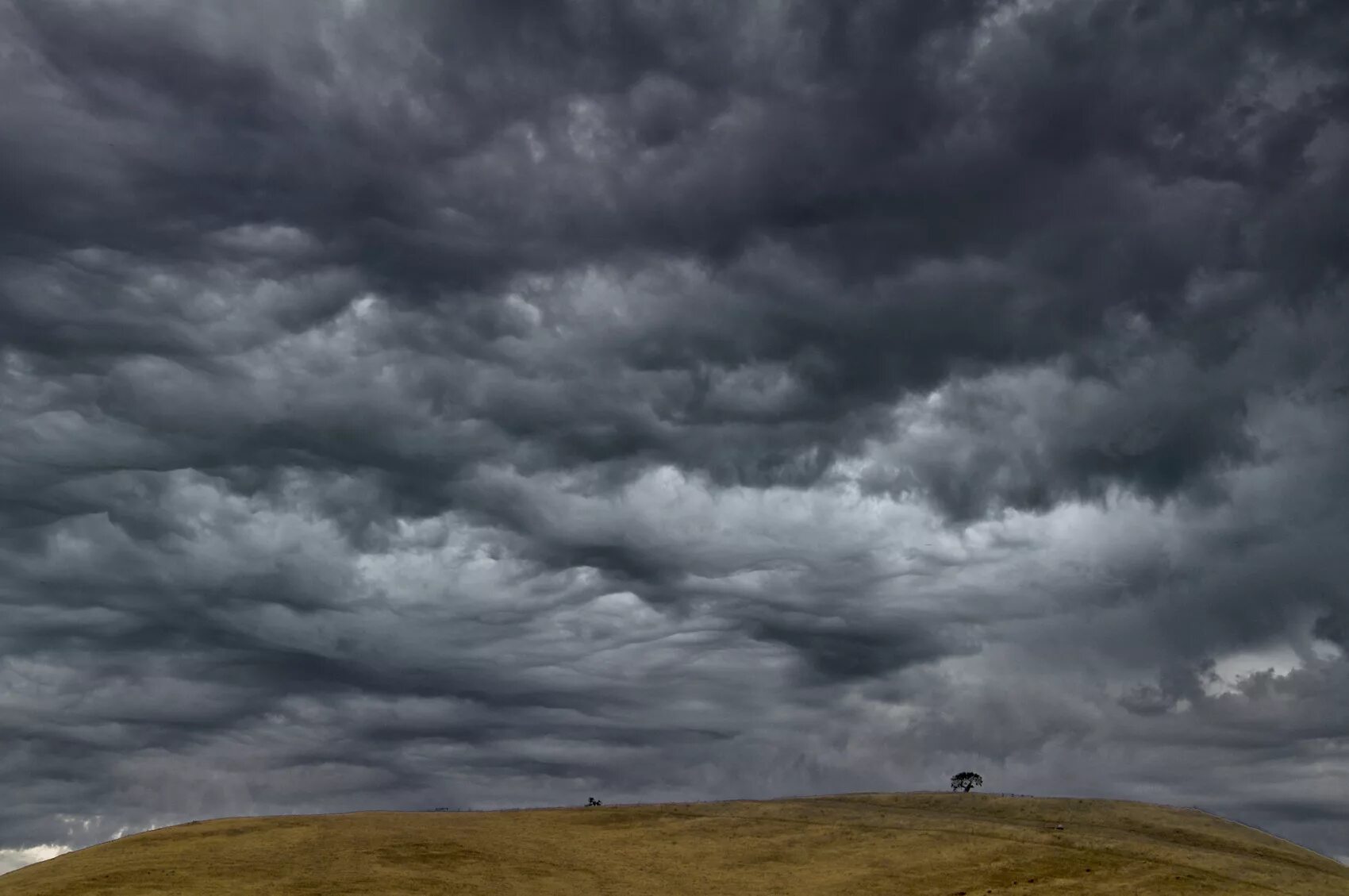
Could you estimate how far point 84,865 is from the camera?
8475cm

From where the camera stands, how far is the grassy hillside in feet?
254

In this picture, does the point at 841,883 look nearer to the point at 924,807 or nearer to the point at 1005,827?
the point at 1005,827

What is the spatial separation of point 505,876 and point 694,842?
18.4m

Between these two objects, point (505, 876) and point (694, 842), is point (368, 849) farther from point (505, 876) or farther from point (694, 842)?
point (694, 842)

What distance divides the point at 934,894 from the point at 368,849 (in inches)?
1741

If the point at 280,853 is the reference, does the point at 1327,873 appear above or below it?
below

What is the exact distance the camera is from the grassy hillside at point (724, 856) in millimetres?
77312

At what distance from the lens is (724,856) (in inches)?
3551

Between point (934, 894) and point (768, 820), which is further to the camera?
point (768, 820)

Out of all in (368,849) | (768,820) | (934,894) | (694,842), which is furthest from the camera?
(768,820)

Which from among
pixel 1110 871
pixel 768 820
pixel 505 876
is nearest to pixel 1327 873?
pixel 1110 871

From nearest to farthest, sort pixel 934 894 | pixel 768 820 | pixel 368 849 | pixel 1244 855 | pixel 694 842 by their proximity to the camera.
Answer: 1. pixel 934 894
2. pixel 1244 855
3. pixel 368 849
4. pixel 694 842
5. pixel 768 820

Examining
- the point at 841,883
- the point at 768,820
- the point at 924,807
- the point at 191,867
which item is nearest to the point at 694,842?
the point at 768,820

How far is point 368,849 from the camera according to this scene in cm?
8906
